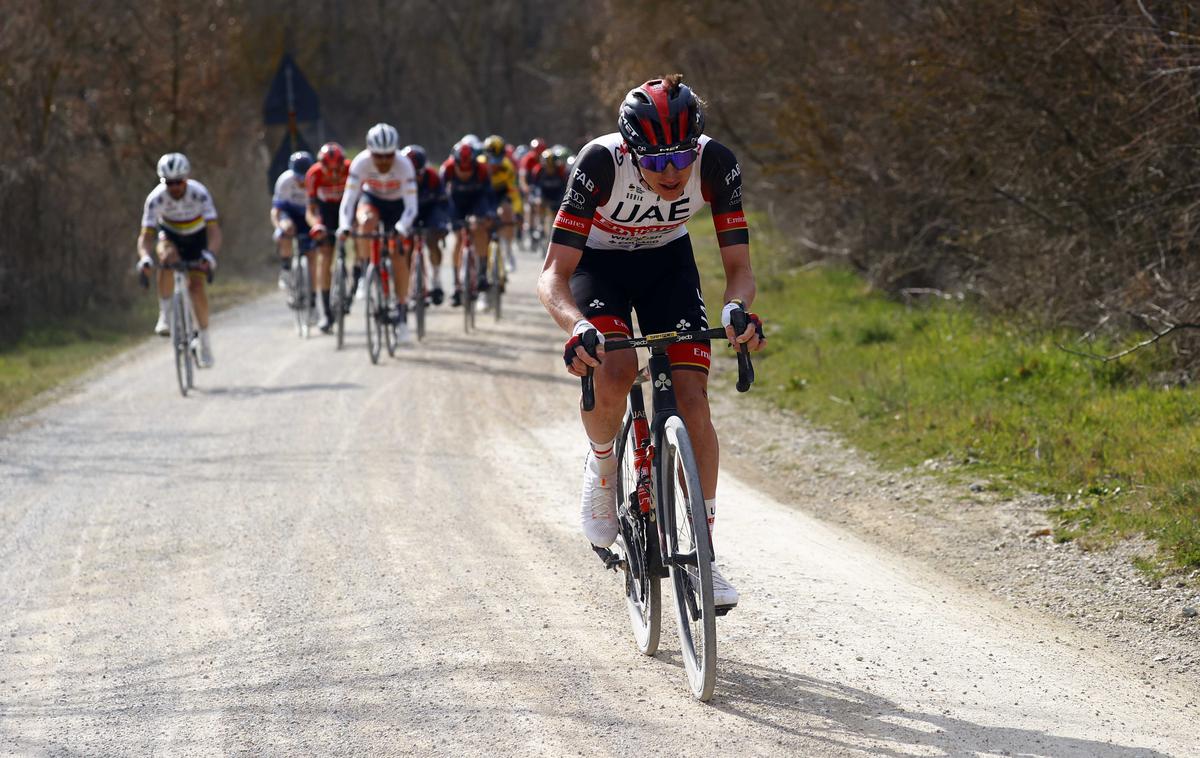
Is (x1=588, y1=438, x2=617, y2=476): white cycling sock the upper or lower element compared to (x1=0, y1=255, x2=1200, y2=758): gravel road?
upper

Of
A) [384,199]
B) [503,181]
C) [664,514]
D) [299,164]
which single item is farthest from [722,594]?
[503,181]

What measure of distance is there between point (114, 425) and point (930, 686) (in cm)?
818

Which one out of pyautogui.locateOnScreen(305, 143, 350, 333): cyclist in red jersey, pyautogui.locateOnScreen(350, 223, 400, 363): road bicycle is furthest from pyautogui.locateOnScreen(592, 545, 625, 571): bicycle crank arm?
pyautogui.locateOnScreen(305, 143, 350, 333): cyclist in red jersey

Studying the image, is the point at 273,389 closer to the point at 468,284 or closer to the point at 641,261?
the point at 468,284

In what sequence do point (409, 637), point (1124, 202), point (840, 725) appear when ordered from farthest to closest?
point (1124, 202)
point (409, 637)
point (840, 725)

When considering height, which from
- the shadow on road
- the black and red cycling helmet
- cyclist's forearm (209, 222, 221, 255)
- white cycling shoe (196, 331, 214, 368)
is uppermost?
the black and red cycling helmet

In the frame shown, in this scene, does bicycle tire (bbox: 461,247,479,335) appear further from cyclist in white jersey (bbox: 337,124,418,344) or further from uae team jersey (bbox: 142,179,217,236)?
uae team jersey (bbox: 142,179,217,236)

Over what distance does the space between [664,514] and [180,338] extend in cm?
870

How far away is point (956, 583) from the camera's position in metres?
6.32

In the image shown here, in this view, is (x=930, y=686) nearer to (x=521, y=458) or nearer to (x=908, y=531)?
(x=908, y=531)

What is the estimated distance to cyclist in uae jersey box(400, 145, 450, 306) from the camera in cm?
1523

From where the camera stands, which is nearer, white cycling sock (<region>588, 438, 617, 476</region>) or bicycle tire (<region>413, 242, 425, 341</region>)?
white cycling sock (<region>588, 438, 617, 476</region>)

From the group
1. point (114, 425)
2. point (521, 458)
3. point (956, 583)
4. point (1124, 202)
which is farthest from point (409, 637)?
point (1124, 202)

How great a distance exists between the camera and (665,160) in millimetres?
4719
